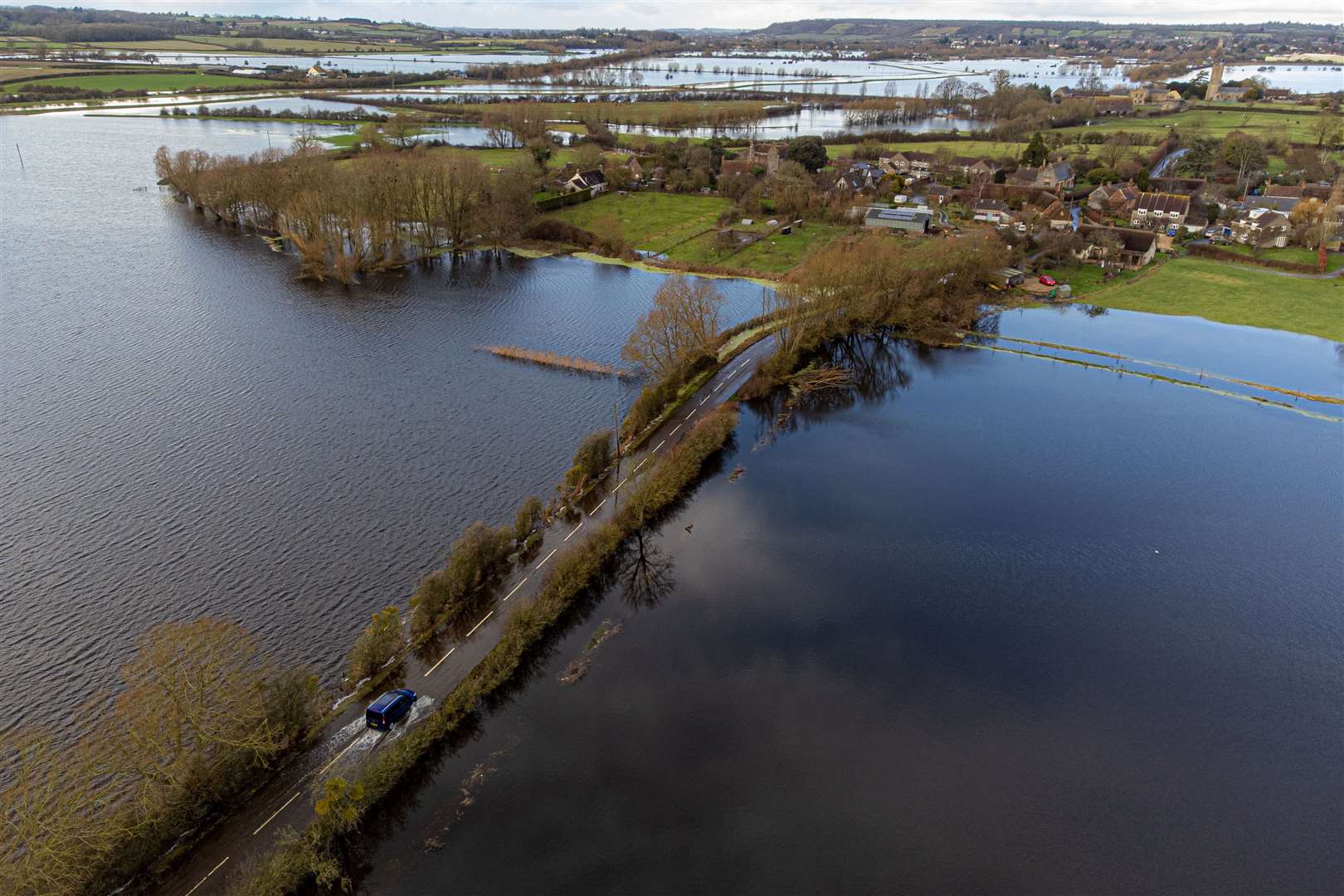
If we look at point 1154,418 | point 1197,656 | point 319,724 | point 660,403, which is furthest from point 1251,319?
point 319,724

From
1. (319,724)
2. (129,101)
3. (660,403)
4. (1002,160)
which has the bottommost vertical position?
(319,724)

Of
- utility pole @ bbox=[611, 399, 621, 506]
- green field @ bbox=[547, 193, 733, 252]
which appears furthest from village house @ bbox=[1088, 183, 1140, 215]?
utility pole @ bbox=[611, 399, 621, 506]

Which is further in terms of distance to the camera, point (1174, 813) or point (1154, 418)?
point (1154, 418)

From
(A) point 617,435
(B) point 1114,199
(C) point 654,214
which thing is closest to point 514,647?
(A) point 617,435

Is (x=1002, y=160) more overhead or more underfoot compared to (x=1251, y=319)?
more overhead

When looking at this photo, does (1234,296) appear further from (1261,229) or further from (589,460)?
(589,460)

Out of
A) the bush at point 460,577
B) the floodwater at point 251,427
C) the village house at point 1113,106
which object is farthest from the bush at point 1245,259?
the village house at point 1113,106

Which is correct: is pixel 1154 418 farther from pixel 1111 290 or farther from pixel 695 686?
pixel 695 686
